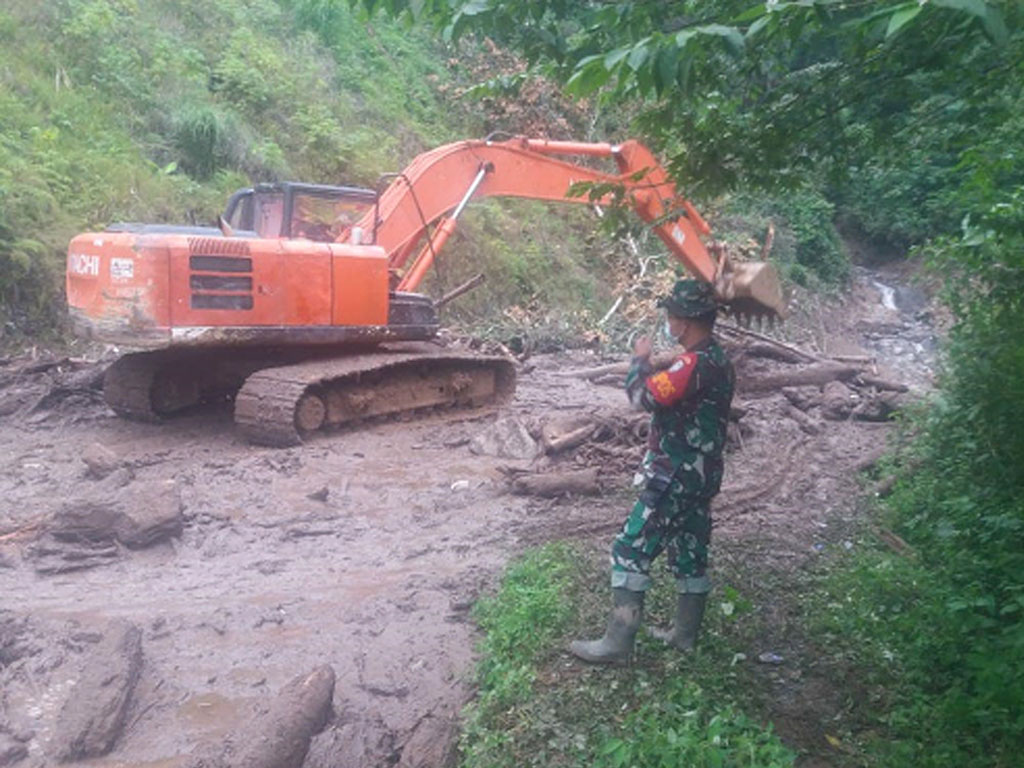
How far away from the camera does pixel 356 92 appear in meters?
21.7

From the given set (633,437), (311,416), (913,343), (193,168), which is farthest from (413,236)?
(913,343)

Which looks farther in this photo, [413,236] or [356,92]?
[356,92]

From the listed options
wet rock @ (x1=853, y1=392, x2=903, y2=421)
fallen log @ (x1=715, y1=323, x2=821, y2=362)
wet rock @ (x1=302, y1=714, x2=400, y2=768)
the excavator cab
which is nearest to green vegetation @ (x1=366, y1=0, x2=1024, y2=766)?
wet rock @ (x1=302, y1=714, x2=400, y2=768)

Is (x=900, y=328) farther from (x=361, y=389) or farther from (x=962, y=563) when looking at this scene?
(x=962, y=563)

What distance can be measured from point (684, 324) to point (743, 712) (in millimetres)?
1618

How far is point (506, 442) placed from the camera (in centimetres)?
934

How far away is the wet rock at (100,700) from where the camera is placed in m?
4.26

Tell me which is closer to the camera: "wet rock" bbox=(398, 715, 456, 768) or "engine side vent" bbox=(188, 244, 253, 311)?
"wet rock" bbox=(398, 715, 456, 768)

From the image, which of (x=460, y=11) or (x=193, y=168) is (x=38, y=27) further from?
(x=460, y=11)

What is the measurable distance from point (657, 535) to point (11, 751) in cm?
267

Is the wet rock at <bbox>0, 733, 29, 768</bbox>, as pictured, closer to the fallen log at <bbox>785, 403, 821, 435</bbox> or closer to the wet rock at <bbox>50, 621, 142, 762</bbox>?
the wet rock at <bbox>50, 621, 142, 762</bbox>

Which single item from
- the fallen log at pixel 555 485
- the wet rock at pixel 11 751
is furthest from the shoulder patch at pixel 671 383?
the fallen log at pixel 555 485

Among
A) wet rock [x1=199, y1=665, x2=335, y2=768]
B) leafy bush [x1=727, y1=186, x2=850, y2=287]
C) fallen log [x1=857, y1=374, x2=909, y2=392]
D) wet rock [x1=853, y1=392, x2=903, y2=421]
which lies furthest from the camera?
leafy bush [x1=727, y1=186, x2=850, y2=287]

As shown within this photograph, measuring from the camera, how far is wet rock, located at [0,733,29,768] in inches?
164
